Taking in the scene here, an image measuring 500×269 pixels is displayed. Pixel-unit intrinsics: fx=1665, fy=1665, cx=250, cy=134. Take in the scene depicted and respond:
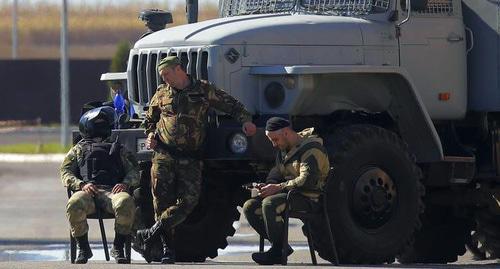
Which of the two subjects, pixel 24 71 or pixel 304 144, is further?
pixel 24 71

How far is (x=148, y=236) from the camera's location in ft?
42.7

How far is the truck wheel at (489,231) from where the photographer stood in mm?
14975

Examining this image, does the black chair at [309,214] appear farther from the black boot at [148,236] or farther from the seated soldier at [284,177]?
the black boot at [148,236]

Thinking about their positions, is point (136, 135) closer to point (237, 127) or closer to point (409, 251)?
point (237, 127)

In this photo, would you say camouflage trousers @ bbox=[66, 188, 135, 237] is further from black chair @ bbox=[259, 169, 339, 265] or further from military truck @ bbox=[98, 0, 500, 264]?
black chair @ bbox=[259, 169, 339, 265]

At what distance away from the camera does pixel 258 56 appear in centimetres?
1297

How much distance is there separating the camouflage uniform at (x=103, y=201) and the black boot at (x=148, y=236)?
254 mm

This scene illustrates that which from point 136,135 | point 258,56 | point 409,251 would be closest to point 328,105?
point 258,56

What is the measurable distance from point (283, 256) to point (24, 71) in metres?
41.4

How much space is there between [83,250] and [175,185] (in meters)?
0.87

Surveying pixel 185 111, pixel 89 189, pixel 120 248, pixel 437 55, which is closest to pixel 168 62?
pixel 185 111

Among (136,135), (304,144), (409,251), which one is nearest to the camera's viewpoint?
(304,144)

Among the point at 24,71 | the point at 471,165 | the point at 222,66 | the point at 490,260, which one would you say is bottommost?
the point at 24,71

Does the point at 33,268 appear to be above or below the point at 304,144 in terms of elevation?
below
